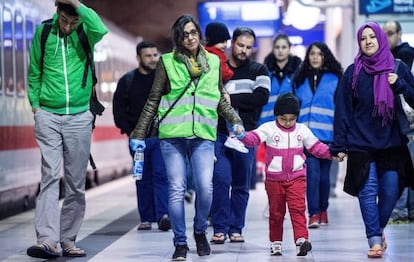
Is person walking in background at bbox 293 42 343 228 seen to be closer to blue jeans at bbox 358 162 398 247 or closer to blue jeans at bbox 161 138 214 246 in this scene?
blue jeans at bbox 358 162 398 247

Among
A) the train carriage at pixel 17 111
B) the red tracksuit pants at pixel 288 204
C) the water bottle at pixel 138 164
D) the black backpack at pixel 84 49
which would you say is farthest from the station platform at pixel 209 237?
the black backpack at pixel 84 49

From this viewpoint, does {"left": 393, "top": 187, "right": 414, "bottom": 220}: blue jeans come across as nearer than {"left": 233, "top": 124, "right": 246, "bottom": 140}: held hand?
No

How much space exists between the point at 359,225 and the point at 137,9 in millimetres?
36967

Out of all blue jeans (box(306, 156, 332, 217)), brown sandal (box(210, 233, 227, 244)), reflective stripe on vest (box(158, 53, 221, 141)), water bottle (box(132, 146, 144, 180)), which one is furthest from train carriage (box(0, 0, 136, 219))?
reflective stripe on vest (box(158, 53, 221, 141))

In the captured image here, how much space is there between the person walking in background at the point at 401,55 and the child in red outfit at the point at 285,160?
1807 millimetres

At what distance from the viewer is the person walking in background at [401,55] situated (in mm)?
11633

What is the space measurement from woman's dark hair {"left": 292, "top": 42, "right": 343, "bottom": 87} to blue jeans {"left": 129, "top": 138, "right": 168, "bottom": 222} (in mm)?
1697

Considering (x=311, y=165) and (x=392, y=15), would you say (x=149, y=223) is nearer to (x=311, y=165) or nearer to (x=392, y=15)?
(x=311, y=165)

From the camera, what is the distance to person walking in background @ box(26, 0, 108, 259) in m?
9.48

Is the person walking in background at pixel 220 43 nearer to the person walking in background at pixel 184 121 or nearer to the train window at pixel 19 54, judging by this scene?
the person walking in background at pixel 184 121

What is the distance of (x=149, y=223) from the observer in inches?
478

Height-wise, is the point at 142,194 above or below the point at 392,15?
below

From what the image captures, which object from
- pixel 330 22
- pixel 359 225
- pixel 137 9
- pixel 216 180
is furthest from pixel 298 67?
pixel 137 9

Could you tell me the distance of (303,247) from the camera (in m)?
9.38
